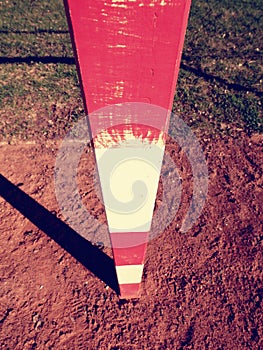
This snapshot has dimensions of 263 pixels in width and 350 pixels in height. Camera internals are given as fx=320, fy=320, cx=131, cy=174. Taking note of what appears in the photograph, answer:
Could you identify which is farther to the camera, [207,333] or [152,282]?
[152,282]

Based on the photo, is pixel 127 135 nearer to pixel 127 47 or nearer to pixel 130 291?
pixel 127 47

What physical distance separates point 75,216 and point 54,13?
685cm

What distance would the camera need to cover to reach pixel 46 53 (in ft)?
24.8

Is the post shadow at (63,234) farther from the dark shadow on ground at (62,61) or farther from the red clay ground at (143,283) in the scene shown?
the dark shadow on ground at (62,61)

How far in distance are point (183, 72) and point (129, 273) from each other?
203 inches

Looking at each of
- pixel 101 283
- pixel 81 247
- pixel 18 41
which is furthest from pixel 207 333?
pixel 18 41

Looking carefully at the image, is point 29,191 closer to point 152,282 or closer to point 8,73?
point 152,282

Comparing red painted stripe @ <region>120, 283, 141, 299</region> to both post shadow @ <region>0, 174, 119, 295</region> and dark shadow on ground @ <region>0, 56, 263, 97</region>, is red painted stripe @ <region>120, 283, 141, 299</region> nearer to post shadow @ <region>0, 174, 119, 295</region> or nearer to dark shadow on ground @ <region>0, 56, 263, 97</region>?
post shadow @ <region>0, 174, 119, 295</region>

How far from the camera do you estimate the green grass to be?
19.7 feet

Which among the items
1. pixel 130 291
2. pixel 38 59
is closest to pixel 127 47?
pixel 130 291

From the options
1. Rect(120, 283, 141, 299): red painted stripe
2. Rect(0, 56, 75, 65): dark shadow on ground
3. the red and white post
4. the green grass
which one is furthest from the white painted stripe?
Rect(0, 56, 75, 65): dark shadow on ground

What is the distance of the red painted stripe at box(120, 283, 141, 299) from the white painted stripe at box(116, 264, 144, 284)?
0.12 m

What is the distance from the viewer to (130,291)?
12.4 feet

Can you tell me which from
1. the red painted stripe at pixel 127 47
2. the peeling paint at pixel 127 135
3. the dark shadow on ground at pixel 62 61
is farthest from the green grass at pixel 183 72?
the red painted stripe at pixel 127 47
